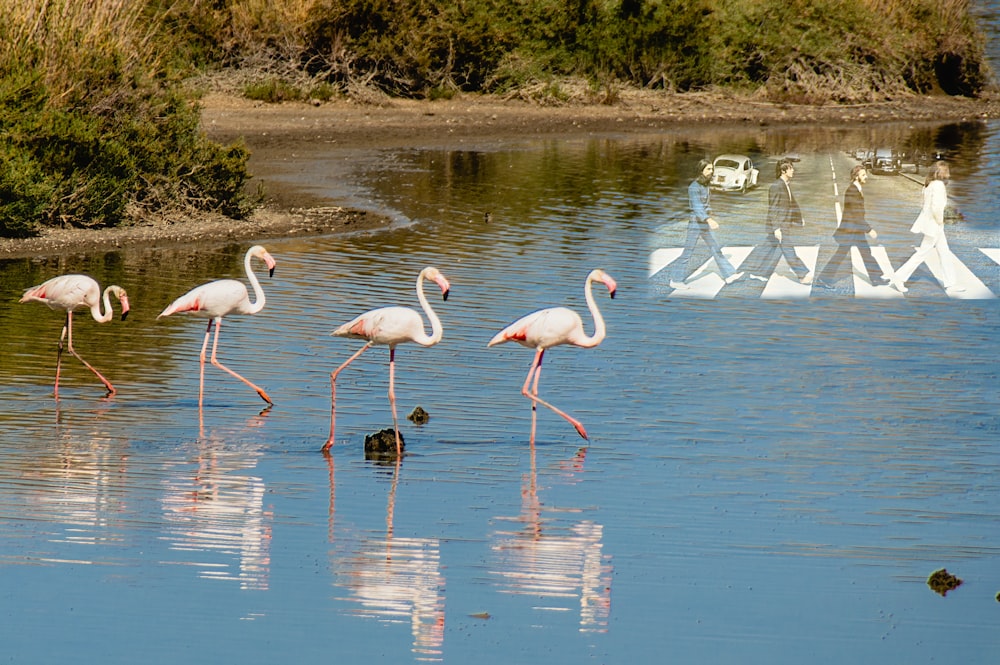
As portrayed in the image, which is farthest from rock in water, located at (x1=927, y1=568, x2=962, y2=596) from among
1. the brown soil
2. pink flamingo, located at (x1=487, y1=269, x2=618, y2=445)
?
the brown soil

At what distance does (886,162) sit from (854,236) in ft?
36.4

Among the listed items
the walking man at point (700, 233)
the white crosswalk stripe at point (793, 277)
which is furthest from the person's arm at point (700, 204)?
the white crosswalk stripe at point (793, 277)

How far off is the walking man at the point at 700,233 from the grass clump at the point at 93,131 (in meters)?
A: 5.96

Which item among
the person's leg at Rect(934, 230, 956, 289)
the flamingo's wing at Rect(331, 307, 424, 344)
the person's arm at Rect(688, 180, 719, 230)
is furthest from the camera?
the person's arm at Rect(688, 180, 719, 230)

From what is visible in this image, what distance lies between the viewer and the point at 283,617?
22.9ft

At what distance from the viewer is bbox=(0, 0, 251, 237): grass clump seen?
1823 centimetres

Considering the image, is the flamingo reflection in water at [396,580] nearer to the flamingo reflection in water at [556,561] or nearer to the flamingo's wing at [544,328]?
the flamingo reflection in water at [556,561]

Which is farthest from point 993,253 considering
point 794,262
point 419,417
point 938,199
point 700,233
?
point 419,417

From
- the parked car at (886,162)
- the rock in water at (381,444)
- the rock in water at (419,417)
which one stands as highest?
the rock in water at (381,444)

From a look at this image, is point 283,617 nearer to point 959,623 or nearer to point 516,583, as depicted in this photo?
point 516,583

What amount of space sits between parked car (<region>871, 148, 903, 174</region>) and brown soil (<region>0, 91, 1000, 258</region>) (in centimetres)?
520

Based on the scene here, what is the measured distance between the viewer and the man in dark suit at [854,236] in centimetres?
1783

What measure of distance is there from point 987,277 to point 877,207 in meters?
5.60

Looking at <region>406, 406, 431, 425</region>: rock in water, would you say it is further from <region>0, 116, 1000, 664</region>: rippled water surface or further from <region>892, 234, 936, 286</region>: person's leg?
<region>892, 234, 936, 286</region>: person's leg
